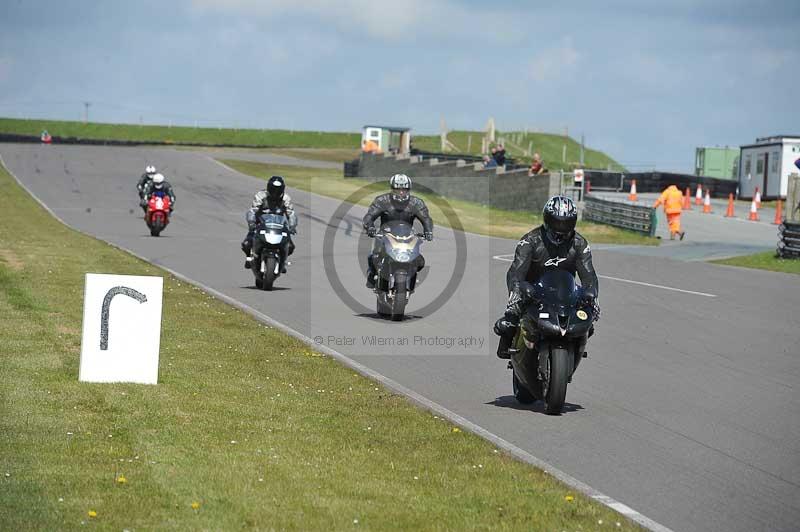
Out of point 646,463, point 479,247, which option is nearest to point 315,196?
point 479,247

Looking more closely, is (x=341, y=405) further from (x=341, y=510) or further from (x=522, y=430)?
(x=341, y=510)

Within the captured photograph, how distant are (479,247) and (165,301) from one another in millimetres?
16211

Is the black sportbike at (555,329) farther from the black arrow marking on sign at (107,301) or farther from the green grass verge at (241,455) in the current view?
the black arrow marking on sign at (107,301)

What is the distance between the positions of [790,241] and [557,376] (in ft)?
66.4

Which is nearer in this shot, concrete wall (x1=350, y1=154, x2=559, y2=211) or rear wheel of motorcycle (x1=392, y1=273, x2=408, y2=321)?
rear wheel of motorcycle (x1=392, y1=273, x2=408, y2=321)

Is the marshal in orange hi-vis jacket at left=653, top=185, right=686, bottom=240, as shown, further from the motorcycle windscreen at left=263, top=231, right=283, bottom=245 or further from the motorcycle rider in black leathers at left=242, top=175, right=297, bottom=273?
the motorcycle windscreen at left=263, top=231, right=283, bottom=245

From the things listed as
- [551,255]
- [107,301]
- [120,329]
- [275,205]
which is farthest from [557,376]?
[275,205]

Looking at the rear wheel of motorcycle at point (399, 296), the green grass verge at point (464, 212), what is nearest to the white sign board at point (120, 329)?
the rear wheel of motorcycle at point (399, 296)

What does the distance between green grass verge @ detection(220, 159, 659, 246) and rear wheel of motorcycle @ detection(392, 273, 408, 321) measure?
63.2ft

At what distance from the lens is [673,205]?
3484 centimetres

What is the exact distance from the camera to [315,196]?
2000 inches

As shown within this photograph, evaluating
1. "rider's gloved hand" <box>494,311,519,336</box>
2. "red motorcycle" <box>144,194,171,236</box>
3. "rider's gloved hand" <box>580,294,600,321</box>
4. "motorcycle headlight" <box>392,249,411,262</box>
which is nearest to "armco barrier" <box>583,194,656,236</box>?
"red motorcycle" <box>144,194,171,236</box>

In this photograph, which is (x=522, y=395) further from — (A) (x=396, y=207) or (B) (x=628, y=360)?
(A) (x=396, y=207)

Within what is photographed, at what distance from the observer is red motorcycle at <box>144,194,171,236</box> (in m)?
31.8
